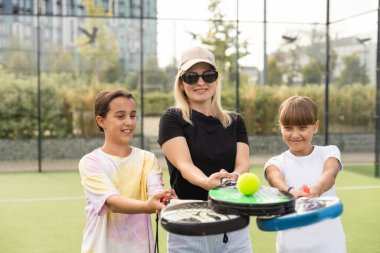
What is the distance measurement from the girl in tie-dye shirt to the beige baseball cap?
1.03 ft

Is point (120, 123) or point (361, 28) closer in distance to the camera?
point (120, 123)

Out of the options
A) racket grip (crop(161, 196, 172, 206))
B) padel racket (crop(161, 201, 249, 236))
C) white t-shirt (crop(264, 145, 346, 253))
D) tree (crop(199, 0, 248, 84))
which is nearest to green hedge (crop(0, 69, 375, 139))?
tree (crop(199, 0, 248, 84))

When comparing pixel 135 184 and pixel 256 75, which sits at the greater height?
pixel 256 75

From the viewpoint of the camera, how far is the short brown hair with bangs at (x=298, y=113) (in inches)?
103

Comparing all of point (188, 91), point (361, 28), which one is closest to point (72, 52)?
point (361, 28)

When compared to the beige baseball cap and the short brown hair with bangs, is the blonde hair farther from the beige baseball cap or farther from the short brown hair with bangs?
the short brown hair with bangs

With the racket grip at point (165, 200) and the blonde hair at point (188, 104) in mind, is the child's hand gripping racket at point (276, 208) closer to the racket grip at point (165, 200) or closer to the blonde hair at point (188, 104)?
the racket grip at point (165, 200)

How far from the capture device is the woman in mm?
2486

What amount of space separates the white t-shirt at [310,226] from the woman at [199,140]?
7.5 inches

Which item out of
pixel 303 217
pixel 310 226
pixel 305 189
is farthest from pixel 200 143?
pixel 303 217

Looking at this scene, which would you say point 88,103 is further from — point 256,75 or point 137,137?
point 256,75

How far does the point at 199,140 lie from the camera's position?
256 cm

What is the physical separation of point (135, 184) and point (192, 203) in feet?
1.20

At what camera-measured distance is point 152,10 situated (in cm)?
1282
